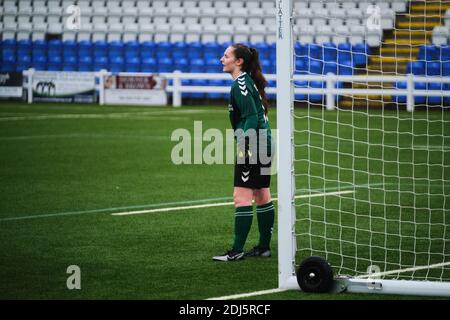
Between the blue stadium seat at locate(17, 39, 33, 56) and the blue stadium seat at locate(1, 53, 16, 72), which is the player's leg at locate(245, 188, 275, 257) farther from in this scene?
the blue stadium seat at locate(17, 39, 33, 56)

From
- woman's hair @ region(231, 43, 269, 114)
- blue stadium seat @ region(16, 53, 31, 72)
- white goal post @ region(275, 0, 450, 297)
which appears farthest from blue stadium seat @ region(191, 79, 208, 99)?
woman's hair @ region(231, 43, 269, 114)

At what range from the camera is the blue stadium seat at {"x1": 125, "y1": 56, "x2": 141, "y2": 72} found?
33125 millimetres

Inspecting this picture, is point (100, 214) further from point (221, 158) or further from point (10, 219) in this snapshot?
point (221, 158)

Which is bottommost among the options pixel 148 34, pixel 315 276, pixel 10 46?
pixel 315 276

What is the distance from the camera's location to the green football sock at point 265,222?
8.63 meters

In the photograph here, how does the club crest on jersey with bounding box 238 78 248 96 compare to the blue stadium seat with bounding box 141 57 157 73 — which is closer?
the club crest on jersey with bounding box 238 78 248 96

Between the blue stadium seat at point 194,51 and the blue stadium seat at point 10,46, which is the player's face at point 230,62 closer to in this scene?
the blue stadium seat at point 194,51

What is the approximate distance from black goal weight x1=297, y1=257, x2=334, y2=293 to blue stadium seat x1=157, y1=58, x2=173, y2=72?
26.2 metres

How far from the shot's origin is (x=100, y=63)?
111 ft

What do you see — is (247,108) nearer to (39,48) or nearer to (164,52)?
(164,52)

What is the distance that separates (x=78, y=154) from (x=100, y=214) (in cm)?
648

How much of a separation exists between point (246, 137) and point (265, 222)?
2.94 ft

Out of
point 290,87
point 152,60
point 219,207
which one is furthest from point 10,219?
point 152,60

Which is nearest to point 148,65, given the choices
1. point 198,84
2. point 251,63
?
point 198,84
